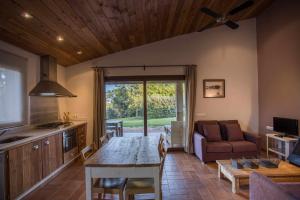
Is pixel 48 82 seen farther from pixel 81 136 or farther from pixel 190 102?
pixel 190 102

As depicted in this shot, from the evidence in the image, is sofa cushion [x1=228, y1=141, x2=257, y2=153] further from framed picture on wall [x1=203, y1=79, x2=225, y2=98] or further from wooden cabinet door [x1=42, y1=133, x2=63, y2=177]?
wooden cabinet door [x1=42, y1=133, x2=63, y2=177]

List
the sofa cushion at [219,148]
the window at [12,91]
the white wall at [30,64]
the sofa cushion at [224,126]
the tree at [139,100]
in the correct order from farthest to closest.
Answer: the tree at [139,100] → the sofa cushion at [224,126] → the sofa cushion at [219,148] → the white wall at [30,64] → the window at [12,91]

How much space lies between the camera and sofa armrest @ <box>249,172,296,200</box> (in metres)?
1.72

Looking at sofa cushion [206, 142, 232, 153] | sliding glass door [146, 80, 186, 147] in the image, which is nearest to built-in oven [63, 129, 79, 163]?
sliding glass door [146, 80, 186, 147]

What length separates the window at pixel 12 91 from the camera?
3461mm

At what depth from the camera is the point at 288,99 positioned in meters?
4.78

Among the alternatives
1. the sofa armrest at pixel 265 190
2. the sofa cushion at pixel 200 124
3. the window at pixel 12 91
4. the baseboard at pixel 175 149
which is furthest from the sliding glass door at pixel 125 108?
the sofa armrest at pixel 265 190

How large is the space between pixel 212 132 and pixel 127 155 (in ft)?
10.6

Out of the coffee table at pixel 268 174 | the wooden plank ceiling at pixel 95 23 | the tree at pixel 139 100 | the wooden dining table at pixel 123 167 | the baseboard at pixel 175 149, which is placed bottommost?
the baseboard at pixel 175 149

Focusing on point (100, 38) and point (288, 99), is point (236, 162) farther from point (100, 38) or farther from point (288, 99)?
point (100, 38)

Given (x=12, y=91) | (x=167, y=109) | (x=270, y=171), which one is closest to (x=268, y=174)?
(x=270, y=171)

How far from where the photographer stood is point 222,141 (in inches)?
203

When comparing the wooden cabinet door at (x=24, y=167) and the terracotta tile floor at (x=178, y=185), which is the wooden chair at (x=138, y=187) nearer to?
the terracotta tile floor at (x=178, y=185)

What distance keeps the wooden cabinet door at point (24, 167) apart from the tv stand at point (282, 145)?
186 inches
